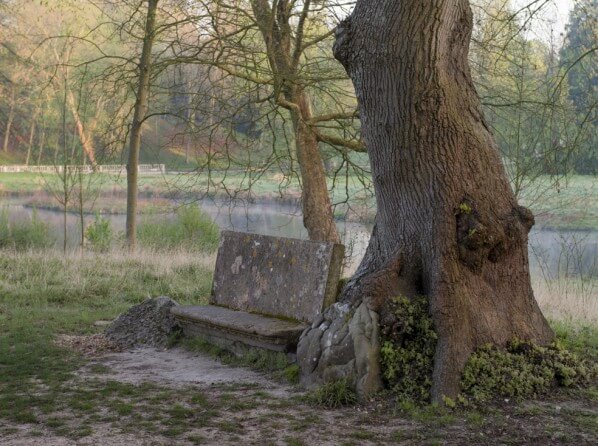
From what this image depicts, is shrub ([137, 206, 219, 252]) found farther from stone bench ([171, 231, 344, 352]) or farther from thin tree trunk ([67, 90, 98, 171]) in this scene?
stone bench ([171, 231, 344, 352])

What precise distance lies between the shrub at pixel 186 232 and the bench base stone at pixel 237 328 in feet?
31.7

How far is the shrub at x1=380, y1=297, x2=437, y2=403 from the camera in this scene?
537 cm

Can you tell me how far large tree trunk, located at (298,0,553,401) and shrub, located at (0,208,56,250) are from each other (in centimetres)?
1166

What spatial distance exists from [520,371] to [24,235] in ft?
43.3

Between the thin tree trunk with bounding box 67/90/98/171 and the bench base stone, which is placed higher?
the thin tree trunk with bounding box 67/90/98/171

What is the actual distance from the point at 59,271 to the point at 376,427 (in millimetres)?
8096

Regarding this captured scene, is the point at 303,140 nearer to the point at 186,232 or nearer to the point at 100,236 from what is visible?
the point at 100,236

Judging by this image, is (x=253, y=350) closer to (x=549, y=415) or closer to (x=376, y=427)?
(x=376, y=427)

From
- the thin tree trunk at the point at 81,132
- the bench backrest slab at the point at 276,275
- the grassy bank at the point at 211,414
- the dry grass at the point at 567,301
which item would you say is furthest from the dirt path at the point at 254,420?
the thin tree trunk at the point at 81,132

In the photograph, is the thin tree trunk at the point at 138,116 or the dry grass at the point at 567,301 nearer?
the dry grass at the point at 567,301

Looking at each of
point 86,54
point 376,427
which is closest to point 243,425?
point 376,427

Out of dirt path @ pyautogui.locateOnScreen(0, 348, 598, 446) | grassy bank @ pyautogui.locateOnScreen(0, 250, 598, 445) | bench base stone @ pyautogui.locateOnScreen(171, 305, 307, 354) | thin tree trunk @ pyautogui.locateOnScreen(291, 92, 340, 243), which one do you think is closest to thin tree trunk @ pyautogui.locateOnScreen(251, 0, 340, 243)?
thin tree trunk @ pyautogui.locateOnScreen(291, 92, 340, 243)

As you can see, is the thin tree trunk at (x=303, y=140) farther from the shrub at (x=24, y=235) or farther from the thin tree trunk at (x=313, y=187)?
the shrub at (x=24, y=235)

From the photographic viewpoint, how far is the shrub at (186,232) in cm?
1716
